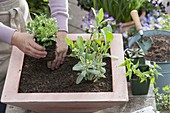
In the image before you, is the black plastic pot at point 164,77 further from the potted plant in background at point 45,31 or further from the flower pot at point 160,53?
the potted plant in background at point 45,31

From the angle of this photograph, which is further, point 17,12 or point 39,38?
point 17,12

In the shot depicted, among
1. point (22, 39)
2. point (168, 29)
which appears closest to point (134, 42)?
point (168, 29)

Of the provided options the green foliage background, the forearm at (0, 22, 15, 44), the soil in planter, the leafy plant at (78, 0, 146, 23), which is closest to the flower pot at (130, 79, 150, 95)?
the forearm at (0, 22, 15, 44)

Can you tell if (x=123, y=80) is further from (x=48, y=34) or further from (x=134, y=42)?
(x=134, y=42)

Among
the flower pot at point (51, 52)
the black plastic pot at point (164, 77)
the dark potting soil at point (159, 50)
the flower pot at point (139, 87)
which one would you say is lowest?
the flower pot at point (139, 87)

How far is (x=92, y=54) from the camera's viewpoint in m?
1.34

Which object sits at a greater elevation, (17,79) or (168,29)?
(168,29)

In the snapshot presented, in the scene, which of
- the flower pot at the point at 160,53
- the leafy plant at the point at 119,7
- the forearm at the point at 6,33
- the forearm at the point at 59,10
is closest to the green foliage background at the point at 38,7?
the leafy plant at the point at 119,7

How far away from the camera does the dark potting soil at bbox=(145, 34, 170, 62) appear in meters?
2.12

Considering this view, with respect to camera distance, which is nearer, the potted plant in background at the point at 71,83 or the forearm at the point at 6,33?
the potted plant in background at the point at 71,83

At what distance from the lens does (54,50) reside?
151cm

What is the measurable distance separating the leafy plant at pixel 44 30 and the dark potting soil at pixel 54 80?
3.3 inches

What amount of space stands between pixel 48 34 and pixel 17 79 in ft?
0.63

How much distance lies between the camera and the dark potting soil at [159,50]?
6.94 feet
